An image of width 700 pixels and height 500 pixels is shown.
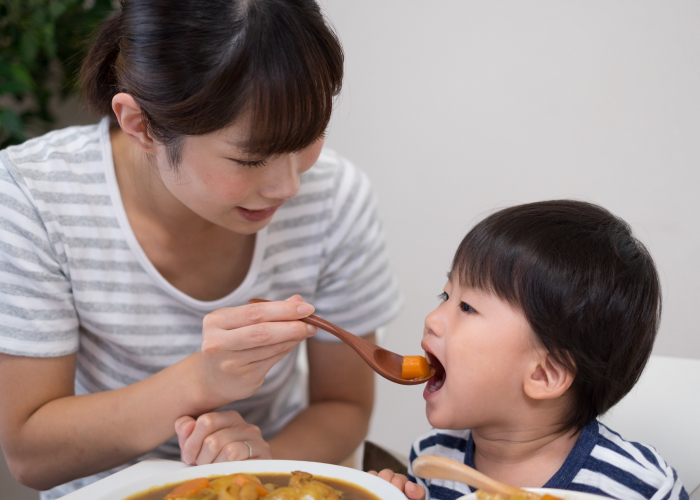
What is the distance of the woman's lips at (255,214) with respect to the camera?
3.62 ft

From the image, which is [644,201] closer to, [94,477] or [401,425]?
[401,425]

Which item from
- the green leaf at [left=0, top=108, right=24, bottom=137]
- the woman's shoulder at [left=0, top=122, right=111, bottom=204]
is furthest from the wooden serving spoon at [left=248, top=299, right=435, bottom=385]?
the green leaf at [left=0, top=108, right=24, bottom=137]

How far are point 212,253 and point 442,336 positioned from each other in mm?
539

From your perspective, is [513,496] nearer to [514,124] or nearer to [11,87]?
[514,124]

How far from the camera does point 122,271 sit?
1253mm

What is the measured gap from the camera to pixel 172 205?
126 centimetres

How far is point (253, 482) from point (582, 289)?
58 centimetres

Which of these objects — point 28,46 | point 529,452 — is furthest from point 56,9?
point 529,452

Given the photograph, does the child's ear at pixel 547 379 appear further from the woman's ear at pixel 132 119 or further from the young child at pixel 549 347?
the woman's ear at pixel 132 119

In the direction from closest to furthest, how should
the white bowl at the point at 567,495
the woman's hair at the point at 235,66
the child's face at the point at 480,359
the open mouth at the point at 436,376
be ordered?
the white bowl at the point at 567,495 → the woman's hair at the point at 235,66 → the child's face at the point at 480,359 → the open mouth at the point at 436,376

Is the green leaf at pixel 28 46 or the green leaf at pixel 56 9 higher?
the green leaf at pixel 56 9

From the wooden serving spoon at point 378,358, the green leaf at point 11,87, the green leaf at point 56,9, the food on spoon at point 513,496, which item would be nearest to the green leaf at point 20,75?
the green leaf at point 11,87

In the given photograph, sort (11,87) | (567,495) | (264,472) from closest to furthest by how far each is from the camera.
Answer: (567,495) < (264,472) < (11,87)

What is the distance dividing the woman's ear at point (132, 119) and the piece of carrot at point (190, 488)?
1.90 ft
